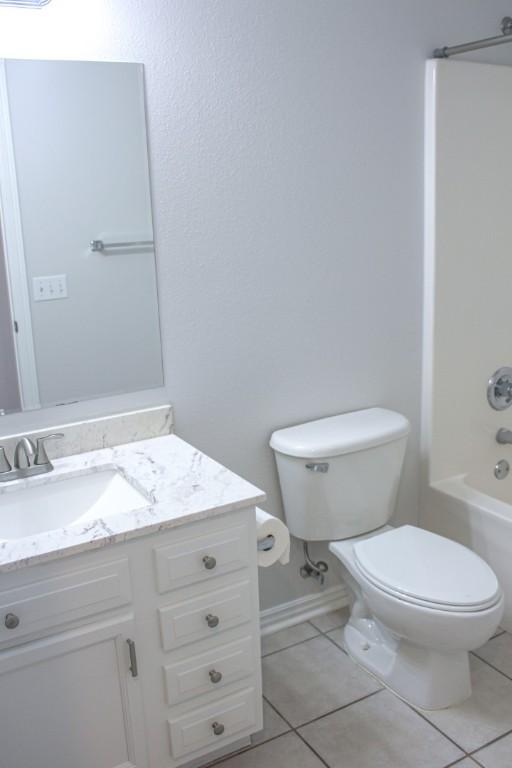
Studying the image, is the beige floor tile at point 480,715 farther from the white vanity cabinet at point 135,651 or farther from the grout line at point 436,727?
the white vanity cabinet at point 135,651

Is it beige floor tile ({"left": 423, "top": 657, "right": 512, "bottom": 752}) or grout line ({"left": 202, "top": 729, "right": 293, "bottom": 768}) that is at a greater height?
grout line ({"left": 202, "top": 729, "right": 293, "bottom": 768})

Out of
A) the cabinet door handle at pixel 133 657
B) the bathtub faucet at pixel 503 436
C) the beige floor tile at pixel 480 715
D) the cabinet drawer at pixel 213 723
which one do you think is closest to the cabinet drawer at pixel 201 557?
the cabinet door handle at pixel 133 657

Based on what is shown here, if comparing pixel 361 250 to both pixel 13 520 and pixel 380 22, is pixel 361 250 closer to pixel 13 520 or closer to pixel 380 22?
pixel 380 22

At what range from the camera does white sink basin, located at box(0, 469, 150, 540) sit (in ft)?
5.81

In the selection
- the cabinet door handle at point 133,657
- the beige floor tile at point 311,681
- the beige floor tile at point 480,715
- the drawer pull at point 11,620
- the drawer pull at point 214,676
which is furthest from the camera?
the beige floor tile at point 311,681

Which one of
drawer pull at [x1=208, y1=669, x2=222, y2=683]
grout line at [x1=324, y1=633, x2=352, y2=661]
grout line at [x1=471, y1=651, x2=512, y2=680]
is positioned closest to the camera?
drawer pull at [x1=208, y1=669, x2=222, y2=683]

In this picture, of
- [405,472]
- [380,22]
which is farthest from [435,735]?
[380,22]

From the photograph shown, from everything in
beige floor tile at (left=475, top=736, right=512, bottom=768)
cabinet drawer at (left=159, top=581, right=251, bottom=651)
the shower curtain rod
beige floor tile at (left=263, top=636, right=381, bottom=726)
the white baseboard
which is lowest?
beige floor tile at (left=475, top=736, right=512, bottom=768)

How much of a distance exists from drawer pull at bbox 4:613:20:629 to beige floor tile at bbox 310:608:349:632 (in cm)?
125

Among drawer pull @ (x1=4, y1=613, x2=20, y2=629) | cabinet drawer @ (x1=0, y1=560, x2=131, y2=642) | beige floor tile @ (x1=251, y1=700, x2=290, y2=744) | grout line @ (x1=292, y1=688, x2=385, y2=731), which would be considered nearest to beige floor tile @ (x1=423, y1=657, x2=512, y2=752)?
grout line @ (x1=292, y1=688, x2=385, y2=731)

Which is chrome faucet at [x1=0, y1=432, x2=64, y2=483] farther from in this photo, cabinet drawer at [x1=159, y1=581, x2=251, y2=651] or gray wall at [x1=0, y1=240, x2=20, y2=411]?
cabinet drawer at [x1=159, y1=581, x2=251, y2=651]

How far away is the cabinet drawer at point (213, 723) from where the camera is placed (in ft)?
5.72

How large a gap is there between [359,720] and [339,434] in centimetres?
80

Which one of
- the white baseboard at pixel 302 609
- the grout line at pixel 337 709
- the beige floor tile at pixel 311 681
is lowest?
the grout line at pixel 337 709
